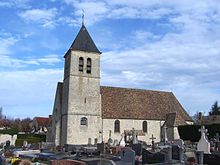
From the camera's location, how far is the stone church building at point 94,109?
33.3 m

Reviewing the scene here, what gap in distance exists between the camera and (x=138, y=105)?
37906 mm

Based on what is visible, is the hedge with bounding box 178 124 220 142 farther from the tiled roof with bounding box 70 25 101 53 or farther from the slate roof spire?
the tiled roof with bounding box 70 25 101 53

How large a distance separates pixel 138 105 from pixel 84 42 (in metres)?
9.61

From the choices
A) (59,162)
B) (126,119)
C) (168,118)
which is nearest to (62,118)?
(126,119)

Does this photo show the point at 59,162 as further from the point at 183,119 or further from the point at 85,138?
the point at 183,119

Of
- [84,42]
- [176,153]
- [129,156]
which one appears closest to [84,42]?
[84,42]

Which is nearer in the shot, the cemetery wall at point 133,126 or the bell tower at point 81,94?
the bell tower at point 81,94

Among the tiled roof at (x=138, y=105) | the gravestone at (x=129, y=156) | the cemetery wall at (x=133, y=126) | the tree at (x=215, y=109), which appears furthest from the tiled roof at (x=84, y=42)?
the tree at (x=215, y=109)

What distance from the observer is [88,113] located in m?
33.7

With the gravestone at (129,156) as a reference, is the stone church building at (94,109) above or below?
above

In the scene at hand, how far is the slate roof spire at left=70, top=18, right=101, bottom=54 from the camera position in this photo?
35.0 m

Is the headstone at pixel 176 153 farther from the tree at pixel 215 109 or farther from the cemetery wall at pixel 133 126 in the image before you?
the tree at pixel 215 109

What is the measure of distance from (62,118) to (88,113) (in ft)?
9.99

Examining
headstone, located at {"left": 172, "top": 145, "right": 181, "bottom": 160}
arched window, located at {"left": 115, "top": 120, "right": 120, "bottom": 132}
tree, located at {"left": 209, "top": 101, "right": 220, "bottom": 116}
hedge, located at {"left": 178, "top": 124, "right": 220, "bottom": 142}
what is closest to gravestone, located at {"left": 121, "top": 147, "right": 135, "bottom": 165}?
headstone, located at {"left": 172, "top": 145, "right": 181, "bottom": 160}
